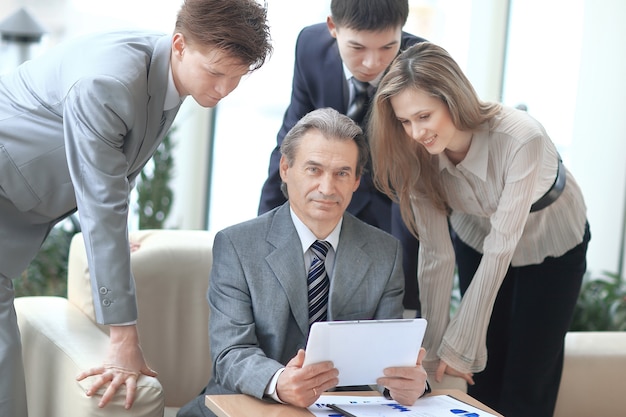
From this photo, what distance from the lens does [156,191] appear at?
16.1 feet

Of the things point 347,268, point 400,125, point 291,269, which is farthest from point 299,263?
point 400,125

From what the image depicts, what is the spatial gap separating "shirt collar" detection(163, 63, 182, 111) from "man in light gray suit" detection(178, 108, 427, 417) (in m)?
0.35

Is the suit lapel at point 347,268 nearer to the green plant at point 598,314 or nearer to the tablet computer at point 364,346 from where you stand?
the tablet computer at point 364,346

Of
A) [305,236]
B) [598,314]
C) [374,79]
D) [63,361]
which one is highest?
[374,79]

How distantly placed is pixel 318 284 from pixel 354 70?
0.70m

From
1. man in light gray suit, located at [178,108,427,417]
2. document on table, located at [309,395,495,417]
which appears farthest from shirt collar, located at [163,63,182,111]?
document on table, located at [309,395,495,417]

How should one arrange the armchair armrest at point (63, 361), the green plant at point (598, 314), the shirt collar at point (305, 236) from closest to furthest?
the armchair armrest at point (63, 361), the shirt collar at point (305, 236), the green plant at point (598, 314)

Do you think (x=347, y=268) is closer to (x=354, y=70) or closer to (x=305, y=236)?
(x=305, y=236)

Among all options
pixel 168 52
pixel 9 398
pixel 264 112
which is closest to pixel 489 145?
pixel 168 52

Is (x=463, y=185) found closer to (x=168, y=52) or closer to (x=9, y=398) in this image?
(x=168, y=52)

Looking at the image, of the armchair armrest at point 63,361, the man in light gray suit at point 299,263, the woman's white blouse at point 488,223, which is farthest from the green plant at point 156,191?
the man in light gray suit at point 299,263

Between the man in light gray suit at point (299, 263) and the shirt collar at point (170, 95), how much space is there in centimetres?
35

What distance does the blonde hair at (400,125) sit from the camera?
263 centimetres

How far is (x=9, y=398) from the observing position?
8.21 feet
